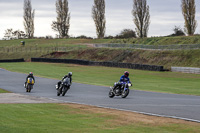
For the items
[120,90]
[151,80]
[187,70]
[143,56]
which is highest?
[143,56]

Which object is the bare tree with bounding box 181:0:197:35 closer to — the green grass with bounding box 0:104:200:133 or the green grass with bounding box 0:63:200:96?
the green grass with bounding box 0:63:200:96

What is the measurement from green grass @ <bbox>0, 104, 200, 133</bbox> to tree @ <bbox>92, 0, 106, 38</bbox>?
328ft

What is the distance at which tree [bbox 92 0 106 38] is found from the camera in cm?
11569

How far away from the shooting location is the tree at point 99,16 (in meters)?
116

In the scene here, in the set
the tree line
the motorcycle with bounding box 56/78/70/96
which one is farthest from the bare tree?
the motorcycle with bounding box 56/78/70/96

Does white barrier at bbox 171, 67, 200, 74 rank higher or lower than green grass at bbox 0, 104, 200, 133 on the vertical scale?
lower

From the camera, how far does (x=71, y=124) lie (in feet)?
42.7

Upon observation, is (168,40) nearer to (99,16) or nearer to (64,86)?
(99,16)

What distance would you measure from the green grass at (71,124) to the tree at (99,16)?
9998 cm

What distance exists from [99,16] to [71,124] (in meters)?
104

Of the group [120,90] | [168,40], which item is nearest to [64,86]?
[120,90]

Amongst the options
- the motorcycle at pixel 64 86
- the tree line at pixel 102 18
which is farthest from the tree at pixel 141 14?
the motorcycle at pixel 64 86

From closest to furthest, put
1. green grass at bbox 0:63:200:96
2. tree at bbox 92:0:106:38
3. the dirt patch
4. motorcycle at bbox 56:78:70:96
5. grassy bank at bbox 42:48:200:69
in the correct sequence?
the dirt patch < motorcycle at bbox 56:78:70:96 < green grass at bbox 0:63:200:96 < grassy bank at bbox 42:48:200:69 < tree at bbox 92:0:106:38

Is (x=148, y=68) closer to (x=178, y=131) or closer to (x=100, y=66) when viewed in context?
(x=100, y=66)
